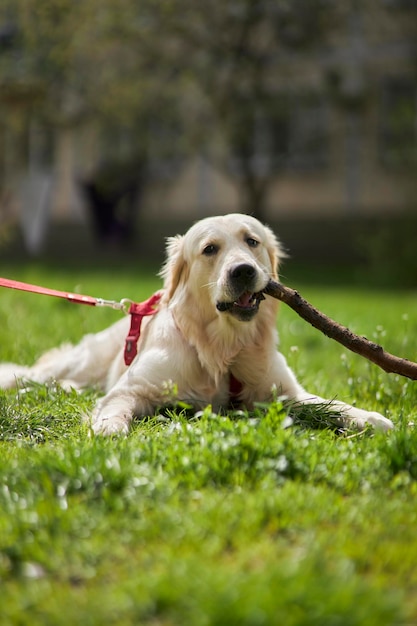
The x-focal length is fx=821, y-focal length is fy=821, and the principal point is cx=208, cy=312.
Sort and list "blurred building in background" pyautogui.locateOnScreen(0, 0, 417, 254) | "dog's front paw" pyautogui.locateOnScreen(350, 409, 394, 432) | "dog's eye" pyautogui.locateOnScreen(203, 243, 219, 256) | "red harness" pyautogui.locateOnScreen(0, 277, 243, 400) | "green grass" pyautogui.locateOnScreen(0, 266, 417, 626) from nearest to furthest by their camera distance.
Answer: "green grass" pyautogui.locateOnScreen(0, 266, 417, 626), "dog's front paw" pyautogui.locateOnScreen(350, 409, 394, 432), "dog's eye" pyautogui.locateOnScreen(203, 243, 219, 256), "red harness" pyautogui.locateOnScreen(0, 277, 243, 400), "blurred building in background" pyautogui.locateOnScreen(0, 0, 417, 254)

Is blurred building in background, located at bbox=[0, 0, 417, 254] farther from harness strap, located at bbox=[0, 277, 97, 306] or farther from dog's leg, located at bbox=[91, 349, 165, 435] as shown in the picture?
dog's leg, located at bbox=[91, 349, 165, 435]

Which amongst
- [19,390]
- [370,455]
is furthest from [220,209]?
[370,455]

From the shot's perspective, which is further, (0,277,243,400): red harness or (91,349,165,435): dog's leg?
(0,277,243,400): red harness

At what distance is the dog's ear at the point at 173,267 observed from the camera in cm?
441

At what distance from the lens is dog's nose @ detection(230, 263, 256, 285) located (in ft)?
12.7

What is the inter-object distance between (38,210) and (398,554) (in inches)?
822

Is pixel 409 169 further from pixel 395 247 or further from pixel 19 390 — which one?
pixel 19 390

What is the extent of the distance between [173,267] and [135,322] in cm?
48

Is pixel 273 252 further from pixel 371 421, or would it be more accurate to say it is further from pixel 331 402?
pixel 371 421

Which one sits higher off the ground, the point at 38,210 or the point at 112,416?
the point at 38,210

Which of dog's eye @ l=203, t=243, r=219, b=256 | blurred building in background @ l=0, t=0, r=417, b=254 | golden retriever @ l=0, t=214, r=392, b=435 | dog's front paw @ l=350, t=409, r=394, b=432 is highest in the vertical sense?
blurred building in background @ l=0, t=0, r=417, b=254

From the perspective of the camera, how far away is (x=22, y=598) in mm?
2129

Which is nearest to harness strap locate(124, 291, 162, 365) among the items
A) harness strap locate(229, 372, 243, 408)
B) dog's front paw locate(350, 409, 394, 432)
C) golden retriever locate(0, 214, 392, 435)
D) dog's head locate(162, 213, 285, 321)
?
golden retriever locate(0, 214, 392, 435)

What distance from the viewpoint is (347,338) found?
387 centimetres
